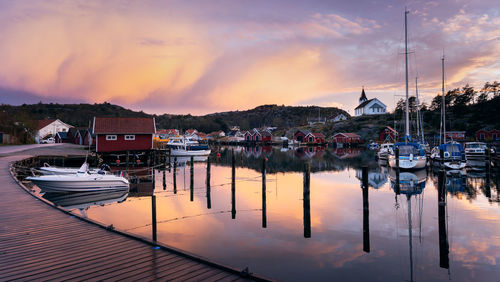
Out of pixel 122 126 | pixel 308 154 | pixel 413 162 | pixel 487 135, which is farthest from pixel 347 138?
pixel 122 126

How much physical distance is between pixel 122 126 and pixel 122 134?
1.29 m

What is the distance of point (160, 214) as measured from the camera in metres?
18.5

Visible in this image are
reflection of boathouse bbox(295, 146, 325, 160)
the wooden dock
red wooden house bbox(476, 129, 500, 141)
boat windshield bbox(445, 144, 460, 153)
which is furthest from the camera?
red wooden house bbox(476, 129, 500, 141)

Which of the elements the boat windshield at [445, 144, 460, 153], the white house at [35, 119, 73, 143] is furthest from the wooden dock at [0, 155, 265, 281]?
the white house at [35, 119, 73, 143]

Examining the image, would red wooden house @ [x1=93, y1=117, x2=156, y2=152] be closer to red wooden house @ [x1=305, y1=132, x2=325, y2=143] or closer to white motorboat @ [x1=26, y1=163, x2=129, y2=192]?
white motorboat @ [x1=26, y1=163, x2=129, y2=192]

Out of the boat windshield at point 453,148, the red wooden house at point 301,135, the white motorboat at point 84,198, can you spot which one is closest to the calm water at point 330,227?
the white motorboat at point 84,198

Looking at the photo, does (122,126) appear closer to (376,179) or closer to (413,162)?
(376,179)

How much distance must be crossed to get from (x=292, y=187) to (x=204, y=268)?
69.2ft

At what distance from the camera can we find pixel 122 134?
44.2 metres

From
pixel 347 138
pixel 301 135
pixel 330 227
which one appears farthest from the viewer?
pixel 301 135

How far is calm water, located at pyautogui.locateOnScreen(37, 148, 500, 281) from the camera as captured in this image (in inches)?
435

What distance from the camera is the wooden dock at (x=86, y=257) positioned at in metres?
7.28

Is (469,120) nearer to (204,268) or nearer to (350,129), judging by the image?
(350,129)

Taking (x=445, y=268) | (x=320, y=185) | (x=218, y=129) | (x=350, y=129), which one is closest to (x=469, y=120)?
(x=350, y=129)
